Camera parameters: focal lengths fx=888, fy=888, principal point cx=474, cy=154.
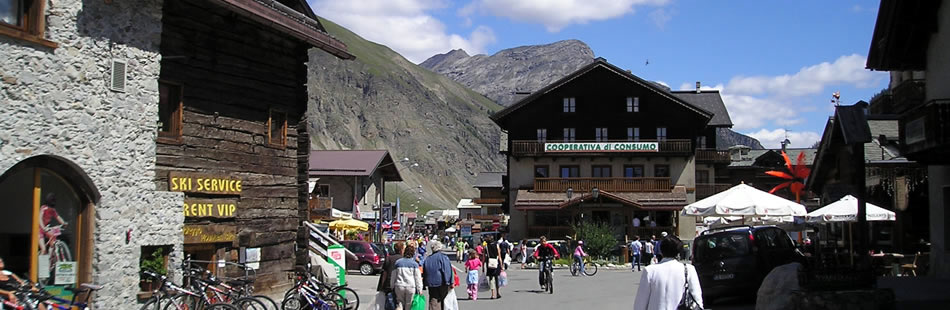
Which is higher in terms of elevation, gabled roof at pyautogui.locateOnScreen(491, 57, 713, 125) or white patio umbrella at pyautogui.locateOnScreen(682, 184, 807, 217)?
gabled roof at pyautogui.locateOnScreen(491, 57, 713, 125)

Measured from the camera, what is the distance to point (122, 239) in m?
14.2

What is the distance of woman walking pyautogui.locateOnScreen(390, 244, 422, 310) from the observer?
13.7 m

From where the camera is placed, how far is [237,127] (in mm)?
18016

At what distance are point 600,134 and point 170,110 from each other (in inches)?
1706

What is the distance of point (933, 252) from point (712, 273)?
7.17 meters

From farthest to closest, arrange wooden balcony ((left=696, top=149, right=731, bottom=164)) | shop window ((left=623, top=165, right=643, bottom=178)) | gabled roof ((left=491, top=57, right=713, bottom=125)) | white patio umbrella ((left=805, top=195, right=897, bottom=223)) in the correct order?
wooden balcony ((left=696, top=149, right=731, bottom=164)) → gabled roof ((left=491, top=57, right=713, bottom=125)) → shop window ((left=623, top=165, right=643, bottom=178)) → white patio umbrella ((left=805, top=195, right=897, bottom=223))

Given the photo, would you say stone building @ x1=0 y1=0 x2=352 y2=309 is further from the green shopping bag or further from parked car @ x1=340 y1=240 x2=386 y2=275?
parked car @ x1=340 y1=240 x2=386 y2=275

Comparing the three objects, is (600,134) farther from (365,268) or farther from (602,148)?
(365,268)

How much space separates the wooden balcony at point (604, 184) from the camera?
55.0 m

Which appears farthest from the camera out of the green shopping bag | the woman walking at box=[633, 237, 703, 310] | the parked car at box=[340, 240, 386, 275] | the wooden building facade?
the parked car at box=[340, 240, 386, 275]

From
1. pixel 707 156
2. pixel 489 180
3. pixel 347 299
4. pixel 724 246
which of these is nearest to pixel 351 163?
pixel 707 156

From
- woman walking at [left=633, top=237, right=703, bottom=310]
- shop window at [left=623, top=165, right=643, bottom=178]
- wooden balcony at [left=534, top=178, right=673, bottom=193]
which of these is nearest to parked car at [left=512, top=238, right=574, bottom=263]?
wooden balcony at [left=534, top=178, right=673, bottom=193]

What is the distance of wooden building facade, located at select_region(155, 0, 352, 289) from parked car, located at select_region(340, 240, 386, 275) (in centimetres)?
1573

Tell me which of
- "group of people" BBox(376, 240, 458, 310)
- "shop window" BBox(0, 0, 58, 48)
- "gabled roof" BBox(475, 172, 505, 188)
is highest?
"shop window" BBox(0, 0, 58, 48)
